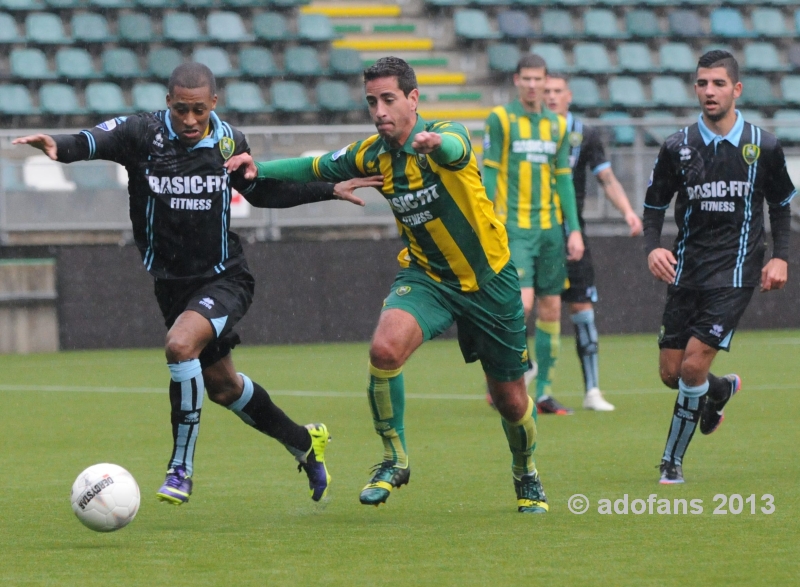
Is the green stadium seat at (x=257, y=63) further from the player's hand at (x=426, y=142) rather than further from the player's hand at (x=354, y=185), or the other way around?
the player's hand at (x=426, y=142)

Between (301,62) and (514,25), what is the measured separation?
12.1ft

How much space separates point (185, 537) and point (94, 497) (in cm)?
35

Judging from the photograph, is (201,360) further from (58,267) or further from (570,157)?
(58,267)

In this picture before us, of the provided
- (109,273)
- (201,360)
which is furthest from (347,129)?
(201,360)

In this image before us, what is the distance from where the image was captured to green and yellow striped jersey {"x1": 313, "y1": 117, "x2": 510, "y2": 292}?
5598mm

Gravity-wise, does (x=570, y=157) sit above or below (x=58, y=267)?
above

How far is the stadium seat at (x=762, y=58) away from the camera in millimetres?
22984

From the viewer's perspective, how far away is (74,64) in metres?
19.9

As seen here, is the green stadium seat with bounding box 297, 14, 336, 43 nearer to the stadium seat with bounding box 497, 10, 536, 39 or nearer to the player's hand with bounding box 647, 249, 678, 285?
the stadium seat with bounding box 497, 10, 536, 39

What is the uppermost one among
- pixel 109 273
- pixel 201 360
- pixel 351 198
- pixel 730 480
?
pixel 351 198

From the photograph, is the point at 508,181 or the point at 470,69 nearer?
the point at 508,181

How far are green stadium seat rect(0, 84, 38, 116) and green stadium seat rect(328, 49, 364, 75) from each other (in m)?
4.45

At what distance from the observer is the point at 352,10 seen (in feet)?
74.9

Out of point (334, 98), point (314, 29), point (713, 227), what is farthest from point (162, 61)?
point (713, 227)
